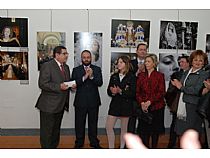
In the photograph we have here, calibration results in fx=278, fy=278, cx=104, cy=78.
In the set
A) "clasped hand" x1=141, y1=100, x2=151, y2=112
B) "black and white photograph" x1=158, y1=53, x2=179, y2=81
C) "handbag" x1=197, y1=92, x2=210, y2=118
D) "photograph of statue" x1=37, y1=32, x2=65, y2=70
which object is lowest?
"clasped hand" x1=141, y1=100, x2=151, y2=112

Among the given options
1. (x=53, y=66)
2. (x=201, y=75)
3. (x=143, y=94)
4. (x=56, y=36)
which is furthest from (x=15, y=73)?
(x=201, y=75)

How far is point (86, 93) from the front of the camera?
4016mm

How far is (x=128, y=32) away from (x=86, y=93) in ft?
4.98

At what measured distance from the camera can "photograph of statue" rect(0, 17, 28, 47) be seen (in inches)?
185

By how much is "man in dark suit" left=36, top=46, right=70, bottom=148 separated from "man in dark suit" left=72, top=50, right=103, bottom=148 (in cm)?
31

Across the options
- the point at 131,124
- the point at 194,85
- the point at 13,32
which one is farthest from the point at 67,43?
the point at 194,85

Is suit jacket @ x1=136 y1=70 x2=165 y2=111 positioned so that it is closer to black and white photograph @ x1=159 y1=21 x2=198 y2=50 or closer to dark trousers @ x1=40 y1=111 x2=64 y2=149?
dark trousers @ x1=40 y1=111 x2=64 y2=149

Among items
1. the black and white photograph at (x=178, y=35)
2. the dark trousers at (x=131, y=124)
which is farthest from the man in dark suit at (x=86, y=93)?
the black and white photograph at (x=178, y=35)

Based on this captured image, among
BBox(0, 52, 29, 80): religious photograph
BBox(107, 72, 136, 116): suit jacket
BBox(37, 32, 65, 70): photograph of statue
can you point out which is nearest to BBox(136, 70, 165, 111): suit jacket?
BBox(107, 72, 136, 116): suit jacket

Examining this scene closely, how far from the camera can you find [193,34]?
16.4 feet

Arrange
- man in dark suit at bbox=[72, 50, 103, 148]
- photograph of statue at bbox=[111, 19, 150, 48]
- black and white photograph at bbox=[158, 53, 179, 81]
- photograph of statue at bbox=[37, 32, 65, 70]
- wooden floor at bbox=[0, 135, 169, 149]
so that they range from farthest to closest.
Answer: black and white photograph at bbox=[158, 53, 179, 81]
photograph of statue at bbox=[111, 19, 150, 48]
photograph of statue at bbox=[37, 32, 65, 70]
wooden floor at bbox=[0, 135, 169, 149]
man in dark suit at bbox=[72, 50, 103, 148]

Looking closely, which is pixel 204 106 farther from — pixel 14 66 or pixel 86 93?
pixel 14 66

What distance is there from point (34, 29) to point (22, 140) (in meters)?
1.86

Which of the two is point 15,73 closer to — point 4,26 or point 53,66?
point 4,26
